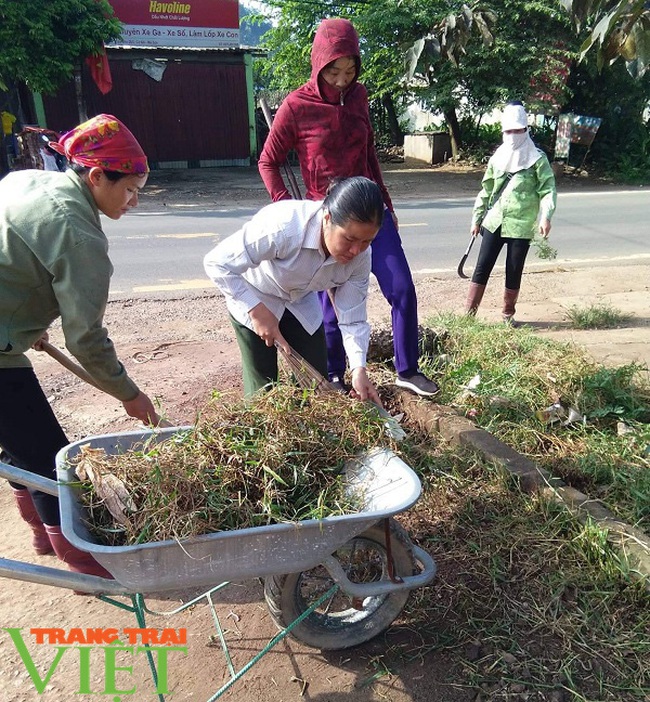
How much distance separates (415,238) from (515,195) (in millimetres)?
4406

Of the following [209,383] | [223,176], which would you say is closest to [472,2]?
[223,176]

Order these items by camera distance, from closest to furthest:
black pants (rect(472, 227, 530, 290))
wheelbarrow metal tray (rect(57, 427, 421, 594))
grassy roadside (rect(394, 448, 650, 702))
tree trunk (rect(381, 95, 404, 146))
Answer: wheelbarrow metal tray (rect(57, 427, 421, 594)) < grassy roadside (rect(394, 448, 650, 702)) < black pants (rect(472, 227, 530, 290)) < tree trunk (rect(381, 95, 404, 146))

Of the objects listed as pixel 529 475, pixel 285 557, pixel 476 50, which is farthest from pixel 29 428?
pixel 476 50

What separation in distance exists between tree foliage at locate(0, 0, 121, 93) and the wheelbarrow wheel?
1297cm

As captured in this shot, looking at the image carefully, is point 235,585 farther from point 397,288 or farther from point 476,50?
point 476,50

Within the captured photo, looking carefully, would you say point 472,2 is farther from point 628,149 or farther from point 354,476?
point 354,476

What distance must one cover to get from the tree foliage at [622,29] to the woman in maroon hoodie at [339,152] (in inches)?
48.0

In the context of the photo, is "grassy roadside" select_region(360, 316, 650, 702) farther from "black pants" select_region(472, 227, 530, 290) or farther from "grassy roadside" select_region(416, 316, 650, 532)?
"black pants" select_region(472, 227, 530, 290)

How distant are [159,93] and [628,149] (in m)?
13.9

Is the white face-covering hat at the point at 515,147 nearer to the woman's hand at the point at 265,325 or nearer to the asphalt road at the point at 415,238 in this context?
the asphalt road at the point at 415,238

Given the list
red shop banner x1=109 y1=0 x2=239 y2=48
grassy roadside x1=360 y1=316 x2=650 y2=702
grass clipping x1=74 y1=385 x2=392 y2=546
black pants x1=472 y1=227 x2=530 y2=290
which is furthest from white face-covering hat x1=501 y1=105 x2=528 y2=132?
red shop banner x1=109 y1=0 x2=239 y2=48

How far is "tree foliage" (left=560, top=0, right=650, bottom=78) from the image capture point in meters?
2.22

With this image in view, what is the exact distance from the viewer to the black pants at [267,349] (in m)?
2.78

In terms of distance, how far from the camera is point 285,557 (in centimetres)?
173
